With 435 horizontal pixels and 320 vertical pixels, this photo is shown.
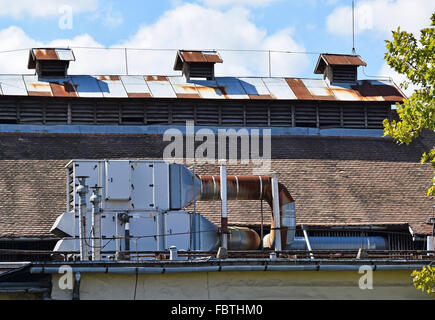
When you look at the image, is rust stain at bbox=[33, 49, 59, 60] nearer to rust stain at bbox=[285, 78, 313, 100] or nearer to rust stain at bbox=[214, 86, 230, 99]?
rust stain at bbox=[214, 86, 230, 99]

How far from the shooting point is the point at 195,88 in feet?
159

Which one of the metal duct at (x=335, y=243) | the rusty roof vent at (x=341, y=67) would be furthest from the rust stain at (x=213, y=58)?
the metal duct at (x=335, y=243)

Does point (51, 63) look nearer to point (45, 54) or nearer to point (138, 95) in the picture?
point (45, 54)

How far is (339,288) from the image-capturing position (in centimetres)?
2998

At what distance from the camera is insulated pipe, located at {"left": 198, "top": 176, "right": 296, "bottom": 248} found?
1425 inches

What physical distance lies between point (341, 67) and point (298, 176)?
11024mm

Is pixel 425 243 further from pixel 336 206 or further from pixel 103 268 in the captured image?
pixel 103 268

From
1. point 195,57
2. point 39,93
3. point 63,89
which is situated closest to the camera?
point 39,93

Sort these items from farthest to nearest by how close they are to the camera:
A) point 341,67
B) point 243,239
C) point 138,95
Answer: point 341,67 < point 138,95 < point 243,239

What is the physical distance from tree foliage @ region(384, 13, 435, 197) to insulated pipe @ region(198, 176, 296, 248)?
452 inches

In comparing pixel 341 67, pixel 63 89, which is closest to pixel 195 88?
pixel 63 89
